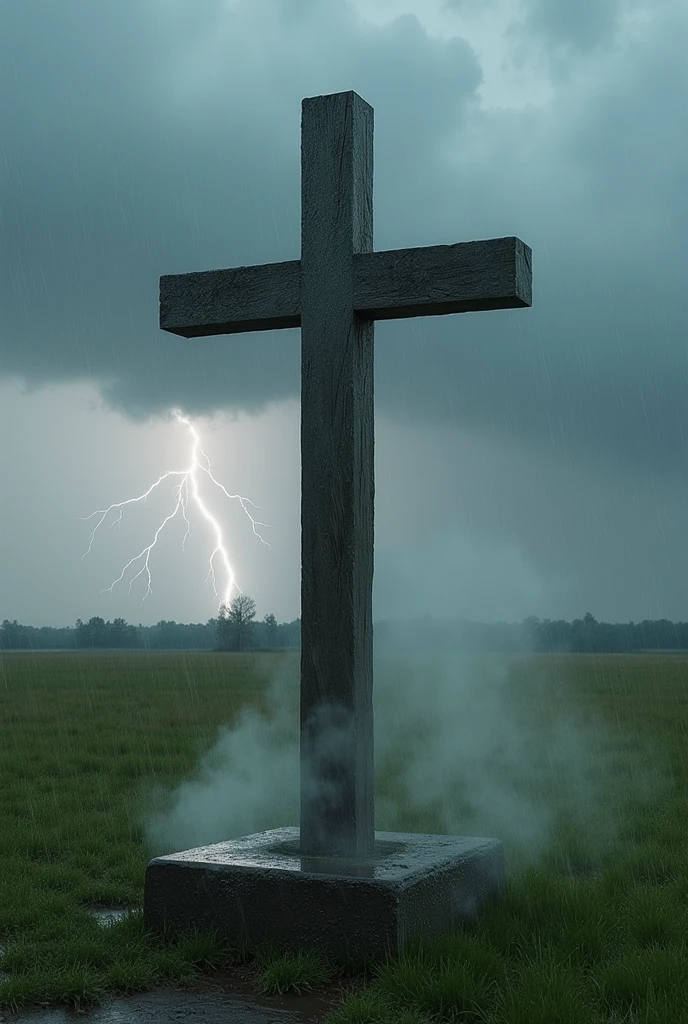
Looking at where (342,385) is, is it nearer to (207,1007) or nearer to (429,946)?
(429,946)

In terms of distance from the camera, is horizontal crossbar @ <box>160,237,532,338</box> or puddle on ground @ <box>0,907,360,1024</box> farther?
horizontal crossbar @ <box>160,237,532,338</box>

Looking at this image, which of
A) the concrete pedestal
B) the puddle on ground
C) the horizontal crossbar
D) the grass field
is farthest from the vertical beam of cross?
the puddle on ground

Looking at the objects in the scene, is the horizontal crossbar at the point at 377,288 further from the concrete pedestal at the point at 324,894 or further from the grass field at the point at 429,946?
the grass field at the point at 429,946

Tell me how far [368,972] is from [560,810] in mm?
4505

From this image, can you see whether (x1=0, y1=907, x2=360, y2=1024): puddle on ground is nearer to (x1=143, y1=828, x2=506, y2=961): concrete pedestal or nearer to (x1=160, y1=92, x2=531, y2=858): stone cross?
(x1=143, y1=828, x2=506, y2=961): concrete pedestal

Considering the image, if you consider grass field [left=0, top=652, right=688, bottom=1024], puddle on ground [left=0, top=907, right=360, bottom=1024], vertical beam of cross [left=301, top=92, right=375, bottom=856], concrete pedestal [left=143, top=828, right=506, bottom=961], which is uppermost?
vertical beam of cross [left=301, top=92, right=375, bottom=856]

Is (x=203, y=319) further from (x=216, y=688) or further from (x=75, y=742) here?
(x=216, y=688)

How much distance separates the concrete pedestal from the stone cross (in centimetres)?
33

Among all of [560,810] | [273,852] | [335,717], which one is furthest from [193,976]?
[560,810]

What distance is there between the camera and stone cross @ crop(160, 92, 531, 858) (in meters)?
5.34

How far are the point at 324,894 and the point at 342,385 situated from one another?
7.48ft

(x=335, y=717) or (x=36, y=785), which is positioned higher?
(x=335, y=717)

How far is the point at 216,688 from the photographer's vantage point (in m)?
25.9

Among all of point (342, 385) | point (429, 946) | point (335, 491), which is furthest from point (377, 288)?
point (429, 946)
